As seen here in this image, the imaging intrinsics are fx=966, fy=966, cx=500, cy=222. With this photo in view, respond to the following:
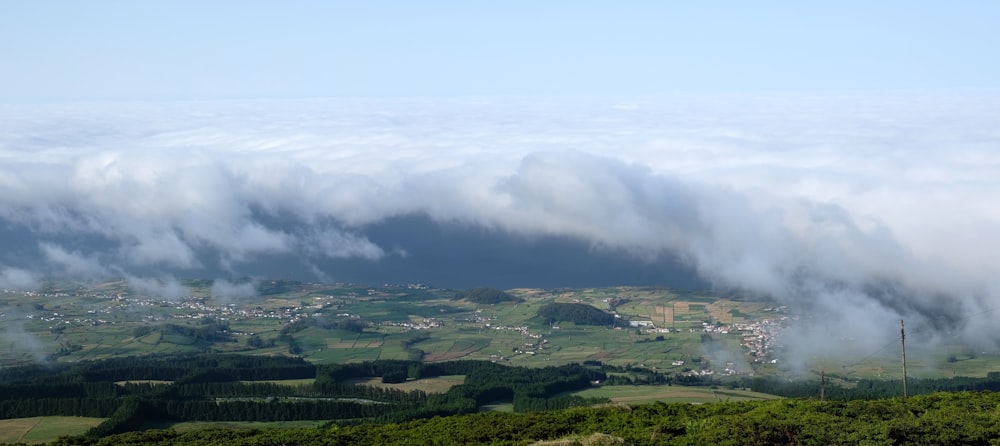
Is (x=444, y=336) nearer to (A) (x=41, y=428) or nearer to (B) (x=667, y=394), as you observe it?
(B) (x=667, y=394)

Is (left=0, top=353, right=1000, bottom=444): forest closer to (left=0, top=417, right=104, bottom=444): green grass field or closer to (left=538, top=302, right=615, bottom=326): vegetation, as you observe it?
(left=0, top=417, right=104, bottom=444): green grass field

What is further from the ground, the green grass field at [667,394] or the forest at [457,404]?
the forest at [457,404]

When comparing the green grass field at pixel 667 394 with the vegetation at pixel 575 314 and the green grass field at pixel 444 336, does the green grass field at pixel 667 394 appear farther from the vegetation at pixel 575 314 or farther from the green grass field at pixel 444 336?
the vegetation at pixel 575 314

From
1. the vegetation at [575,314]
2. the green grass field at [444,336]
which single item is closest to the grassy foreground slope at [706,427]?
the green grass field at [444,336]

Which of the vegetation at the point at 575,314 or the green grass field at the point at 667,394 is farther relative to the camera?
the vegetation at the point at 575,314

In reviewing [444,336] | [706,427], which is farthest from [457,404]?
[444,336]

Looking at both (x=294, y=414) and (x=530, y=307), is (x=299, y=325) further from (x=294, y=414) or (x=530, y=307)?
(x=294, y=414)

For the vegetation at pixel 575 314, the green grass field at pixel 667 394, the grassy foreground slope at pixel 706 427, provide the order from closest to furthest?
the grassy foreground slope at pixel 706 427 → the green grass field at pixel 667 394 → the vegetation at pixel 575 314
